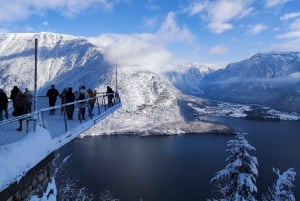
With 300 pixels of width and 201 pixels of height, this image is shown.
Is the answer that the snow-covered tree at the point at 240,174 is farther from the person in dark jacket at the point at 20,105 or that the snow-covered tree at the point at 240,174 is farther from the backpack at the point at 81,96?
the person in dark jacket at the point at 20,105

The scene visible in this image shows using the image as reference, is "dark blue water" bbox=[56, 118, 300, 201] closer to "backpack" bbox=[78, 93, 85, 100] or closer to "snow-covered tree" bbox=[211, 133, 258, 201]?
"snow-covered tree" bbox=[211, 133, 258, 201]

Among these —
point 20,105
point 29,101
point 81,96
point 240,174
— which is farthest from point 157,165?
point 20,105

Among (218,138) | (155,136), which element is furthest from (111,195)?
(155,136)

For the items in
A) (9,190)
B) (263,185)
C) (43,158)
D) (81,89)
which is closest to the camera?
(9,190)

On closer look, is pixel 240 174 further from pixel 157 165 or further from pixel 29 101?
pixel 157 165

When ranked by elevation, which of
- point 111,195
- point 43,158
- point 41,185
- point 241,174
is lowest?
point 111,195

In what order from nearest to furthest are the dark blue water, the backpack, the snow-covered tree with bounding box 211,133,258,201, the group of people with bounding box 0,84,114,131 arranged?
the group of people with bounding box 0,84,114,131, the backpack, the snow-covered tree with bounding box 211,133,258,201, the dark blue water

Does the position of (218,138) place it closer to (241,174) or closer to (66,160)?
(66,160)

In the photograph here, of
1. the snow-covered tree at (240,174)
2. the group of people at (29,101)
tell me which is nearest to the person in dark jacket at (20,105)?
the group of people at (29,101)

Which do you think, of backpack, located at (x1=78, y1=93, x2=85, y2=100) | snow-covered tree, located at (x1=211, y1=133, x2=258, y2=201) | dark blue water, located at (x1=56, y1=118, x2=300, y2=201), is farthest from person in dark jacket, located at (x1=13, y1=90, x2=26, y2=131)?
dark blue water, located at (x1=56, y1=118, x2=300, y2=201)
